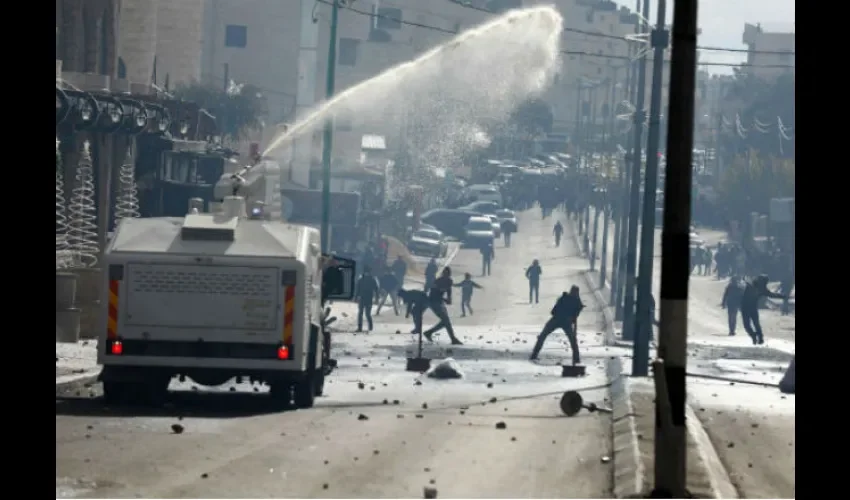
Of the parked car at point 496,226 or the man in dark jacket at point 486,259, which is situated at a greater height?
the parked car at point 496,226

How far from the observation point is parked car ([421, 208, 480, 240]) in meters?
93.8

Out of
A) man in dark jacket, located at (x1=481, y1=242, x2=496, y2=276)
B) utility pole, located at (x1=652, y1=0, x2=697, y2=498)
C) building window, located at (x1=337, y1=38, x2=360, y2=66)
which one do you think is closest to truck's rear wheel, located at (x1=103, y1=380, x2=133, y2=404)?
utility pole, located at (x1=652, y1=0, x2=697, y2=498)

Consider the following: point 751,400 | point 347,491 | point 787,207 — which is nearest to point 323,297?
point 751,400

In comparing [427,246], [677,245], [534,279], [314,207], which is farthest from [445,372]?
[427,246]

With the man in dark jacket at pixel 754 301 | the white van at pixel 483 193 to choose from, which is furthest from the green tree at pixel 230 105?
the man in dark jacket at pixel 754 301

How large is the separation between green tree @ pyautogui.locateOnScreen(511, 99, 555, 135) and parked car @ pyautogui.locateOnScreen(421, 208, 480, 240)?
153 feet

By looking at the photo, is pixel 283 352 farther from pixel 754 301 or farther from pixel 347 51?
pixel 347 51

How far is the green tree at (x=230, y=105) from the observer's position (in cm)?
7994

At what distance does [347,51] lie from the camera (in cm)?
11431

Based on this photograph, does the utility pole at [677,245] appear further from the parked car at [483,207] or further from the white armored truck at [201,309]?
the parked car at [483,207]

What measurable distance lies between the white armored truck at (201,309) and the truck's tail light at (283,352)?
1 centimetres

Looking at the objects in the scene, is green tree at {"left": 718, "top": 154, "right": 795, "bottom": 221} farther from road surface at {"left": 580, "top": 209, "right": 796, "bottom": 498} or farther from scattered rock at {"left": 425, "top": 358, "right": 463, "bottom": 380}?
scattered rock at {"left": 425, "top": 358, "right": 463, "bottom": 380}

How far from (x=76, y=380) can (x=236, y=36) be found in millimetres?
84397
